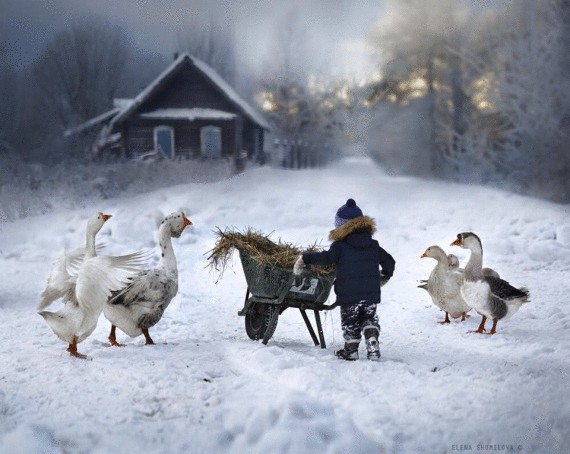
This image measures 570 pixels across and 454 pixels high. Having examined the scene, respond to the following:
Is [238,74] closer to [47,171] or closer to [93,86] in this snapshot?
[93,86]

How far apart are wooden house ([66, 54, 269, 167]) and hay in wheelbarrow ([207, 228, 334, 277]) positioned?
13.6m

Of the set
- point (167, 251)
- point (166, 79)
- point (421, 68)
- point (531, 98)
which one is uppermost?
point (421, 68)

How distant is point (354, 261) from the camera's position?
178 inches

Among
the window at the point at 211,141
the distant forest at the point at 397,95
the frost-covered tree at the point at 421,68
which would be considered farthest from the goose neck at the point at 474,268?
the window at the point at 211,141

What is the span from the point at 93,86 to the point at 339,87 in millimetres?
9414

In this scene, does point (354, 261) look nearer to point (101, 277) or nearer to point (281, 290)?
point (281, 290)

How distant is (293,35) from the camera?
860 inches

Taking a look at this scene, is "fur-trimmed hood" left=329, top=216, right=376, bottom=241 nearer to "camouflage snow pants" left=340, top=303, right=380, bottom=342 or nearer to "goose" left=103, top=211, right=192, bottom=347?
"camouflage snow pants" left=340, top=303, right=380, bottom=342

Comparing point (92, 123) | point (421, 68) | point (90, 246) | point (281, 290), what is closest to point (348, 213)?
point (281, 290)

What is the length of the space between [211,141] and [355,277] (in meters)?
16.0

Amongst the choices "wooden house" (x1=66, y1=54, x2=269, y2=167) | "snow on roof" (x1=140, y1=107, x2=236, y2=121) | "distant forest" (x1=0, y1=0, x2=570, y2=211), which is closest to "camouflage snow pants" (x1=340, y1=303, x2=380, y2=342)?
"distant forest" (x1=0, y1=0, x2=570, y2=211)

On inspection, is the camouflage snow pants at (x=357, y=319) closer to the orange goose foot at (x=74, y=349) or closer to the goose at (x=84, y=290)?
the goose at (x=84, y=290)

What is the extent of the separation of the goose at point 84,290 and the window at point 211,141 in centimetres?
1531

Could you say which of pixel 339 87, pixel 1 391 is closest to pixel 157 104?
pixel 339 87
